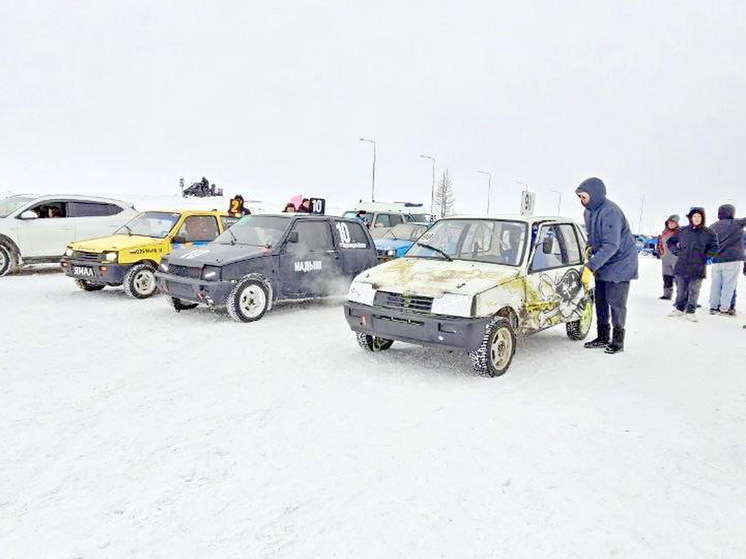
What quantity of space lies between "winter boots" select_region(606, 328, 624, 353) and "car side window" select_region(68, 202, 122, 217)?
1137 centimetres

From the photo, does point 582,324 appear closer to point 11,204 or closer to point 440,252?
point 440,252

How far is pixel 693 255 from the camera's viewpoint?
873 cm

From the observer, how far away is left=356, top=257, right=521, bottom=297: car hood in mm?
5180

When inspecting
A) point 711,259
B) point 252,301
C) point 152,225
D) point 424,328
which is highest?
point 152,225

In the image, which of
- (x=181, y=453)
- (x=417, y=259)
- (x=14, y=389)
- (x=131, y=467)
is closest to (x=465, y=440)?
(x=181, y=453)

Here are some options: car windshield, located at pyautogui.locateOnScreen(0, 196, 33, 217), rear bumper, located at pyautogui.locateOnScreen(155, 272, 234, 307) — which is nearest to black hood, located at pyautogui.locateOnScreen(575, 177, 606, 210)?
rear bumper, located at pyautogui.locateOnScreen(155, 272, 234, 307)

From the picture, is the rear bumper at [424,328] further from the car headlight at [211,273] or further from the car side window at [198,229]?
the car side window at [198,229]

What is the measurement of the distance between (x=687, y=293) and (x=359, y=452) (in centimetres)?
785

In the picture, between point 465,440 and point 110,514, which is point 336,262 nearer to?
point 465,440

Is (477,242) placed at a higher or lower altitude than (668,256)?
higher

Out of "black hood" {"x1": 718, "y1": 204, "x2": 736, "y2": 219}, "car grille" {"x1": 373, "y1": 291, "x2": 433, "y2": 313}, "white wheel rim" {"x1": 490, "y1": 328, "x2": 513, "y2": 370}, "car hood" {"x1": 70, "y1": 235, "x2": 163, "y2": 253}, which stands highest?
"black hood" {"x1": 718, "y1": 204, "x2": 736, "y2": 219}

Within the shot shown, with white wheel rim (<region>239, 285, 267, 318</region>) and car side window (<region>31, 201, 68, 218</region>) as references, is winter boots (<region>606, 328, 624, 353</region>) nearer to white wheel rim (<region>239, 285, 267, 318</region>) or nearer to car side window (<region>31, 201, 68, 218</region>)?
white wheel rim (<region>239, 285, 267, 318</region>)

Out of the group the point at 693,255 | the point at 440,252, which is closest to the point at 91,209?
the point at 440,252

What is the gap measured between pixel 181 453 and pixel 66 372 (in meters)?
2.34
